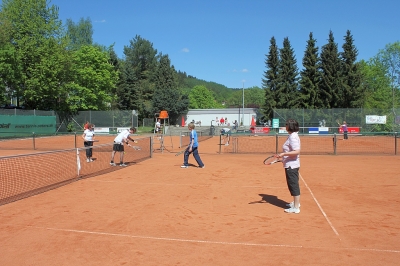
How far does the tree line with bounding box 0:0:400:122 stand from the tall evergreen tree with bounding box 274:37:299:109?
15cm

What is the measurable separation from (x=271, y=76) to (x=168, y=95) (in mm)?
19018

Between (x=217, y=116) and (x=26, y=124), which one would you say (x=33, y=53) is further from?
(x=217, y=116)

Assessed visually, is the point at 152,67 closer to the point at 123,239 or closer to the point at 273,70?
the point at 273,70

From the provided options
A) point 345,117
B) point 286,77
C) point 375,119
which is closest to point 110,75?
point 286,77

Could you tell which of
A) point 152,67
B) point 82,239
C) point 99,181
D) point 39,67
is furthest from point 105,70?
point 82,239

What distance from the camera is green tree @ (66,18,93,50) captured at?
65312mm

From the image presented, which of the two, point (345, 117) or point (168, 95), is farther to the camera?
point (168, 95)

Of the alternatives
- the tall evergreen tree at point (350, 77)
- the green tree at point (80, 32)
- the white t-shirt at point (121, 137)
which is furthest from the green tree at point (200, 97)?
the white t-shirt at point (121, 137)

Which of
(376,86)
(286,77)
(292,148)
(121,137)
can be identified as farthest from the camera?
(376,86)

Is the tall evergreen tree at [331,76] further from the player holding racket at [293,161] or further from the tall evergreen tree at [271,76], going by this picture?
the player holding racket at [293,161]

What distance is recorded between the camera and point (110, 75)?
5366 cm

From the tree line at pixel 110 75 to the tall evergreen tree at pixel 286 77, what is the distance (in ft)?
0.50

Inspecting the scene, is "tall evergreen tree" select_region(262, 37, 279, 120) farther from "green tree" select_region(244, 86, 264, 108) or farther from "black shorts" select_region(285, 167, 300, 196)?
"green tree" select_region(244, 86, 264, 108)

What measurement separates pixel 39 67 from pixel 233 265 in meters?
42.5
